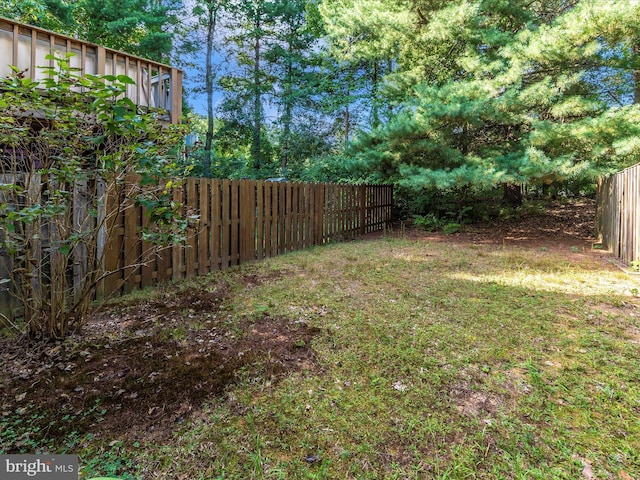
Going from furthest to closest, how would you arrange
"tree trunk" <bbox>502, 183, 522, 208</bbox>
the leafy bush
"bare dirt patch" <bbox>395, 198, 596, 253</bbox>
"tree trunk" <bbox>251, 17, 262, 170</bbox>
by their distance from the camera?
"tree trunk" <bbox>251, 17, 262, 170</bbox> < "tree trunk" <bbox>502, 183, 522, 208</bbox> < "bare dirt patch" <bbox>395, 198, 596, 253</bbox> < the leafy bush

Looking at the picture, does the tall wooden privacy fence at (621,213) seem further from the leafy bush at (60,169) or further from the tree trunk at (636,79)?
the leafy bush at (60,169)

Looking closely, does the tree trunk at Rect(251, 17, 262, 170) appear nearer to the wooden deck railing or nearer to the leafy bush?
the wooden deck railing

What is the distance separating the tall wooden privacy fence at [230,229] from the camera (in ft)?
12.2

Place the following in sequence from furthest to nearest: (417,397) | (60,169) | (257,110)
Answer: (257,110) < (60,169) < (417,397)

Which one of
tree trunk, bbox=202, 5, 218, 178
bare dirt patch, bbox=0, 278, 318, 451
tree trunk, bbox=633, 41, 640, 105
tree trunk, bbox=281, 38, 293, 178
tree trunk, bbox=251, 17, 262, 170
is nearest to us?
bare dirt patch, bbox=0, 278, 318, 451

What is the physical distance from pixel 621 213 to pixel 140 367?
7136mm

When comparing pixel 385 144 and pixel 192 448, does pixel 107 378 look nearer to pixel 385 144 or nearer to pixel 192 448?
pixel 192 448

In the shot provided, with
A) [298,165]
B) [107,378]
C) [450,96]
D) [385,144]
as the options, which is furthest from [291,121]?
[107,378]

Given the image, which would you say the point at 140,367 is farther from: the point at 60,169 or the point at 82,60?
the point at 82,60

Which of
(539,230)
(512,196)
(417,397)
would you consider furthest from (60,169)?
(512,196)

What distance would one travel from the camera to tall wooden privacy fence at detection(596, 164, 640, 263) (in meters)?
4.87

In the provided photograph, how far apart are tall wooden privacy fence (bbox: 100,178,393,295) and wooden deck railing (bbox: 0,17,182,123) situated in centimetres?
133

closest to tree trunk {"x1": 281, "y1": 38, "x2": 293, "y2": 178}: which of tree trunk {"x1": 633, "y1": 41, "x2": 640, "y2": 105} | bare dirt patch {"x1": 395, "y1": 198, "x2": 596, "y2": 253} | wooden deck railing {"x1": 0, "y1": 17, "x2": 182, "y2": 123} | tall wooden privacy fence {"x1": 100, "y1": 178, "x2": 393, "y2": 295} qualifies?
bare dirt patch {"x1": 395, "y1": 198, "x2": 596, "y2": 253}

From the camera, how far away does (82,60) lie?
450cm
